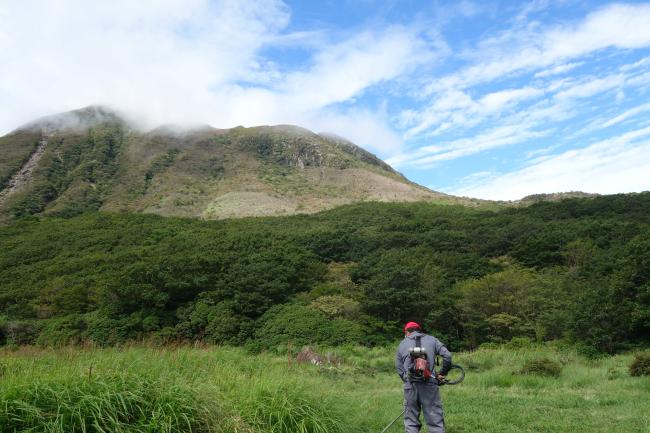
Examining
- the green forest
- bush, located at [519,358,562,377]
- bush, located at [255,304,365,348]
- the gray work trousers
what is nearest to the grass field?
the gray work trousers

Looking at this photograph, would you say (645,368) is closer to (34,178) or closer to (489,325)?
(489,325)

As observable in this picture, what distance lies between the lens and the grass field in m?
3.49

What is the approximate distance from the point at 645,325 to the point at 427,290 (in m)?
14.7

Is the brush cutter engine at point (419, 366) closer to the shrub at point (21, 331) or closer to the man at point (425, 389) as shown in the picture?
the man at point (425, 389)

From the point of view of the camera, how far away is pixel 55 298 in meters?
35.5

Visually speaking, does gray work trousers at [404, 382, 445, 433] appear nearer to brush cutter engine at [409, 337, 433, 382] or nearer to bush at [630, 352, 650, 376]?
brush cutter engine at [409, 337, 433, 382]

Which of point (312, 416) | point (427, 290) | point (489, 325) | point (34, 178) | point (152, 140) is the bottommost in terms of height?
point (489, 325)

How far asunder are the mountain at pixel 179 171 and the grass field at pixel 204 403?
237 ft

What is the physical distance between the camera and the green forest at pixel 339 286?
83.1ft

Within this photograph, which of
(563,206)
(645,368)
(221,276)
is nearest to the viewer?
(645,368)

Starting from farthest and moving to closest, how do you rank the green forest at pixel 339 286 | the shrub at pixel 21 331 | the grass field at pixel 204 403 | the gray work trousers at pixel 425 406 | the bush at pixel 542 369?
the shrub at pixel 21 331 → the green forest at pixel 339 286 → the bush at pixel 542 369 → the gray work trousers at pixel 425 406 → the grass field at pixel 204 403

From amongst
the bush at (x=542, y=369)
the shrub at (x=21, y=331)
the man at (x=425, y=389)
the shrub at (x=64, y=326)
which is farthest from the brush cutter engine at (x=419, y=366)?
the shrub at (x=21, y=331)

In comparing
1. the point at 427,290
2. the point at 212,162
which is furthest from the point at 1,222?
the point at 427,290

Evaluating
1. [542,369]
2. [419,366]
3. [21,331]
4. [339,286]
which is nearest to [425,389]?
[419,366]
